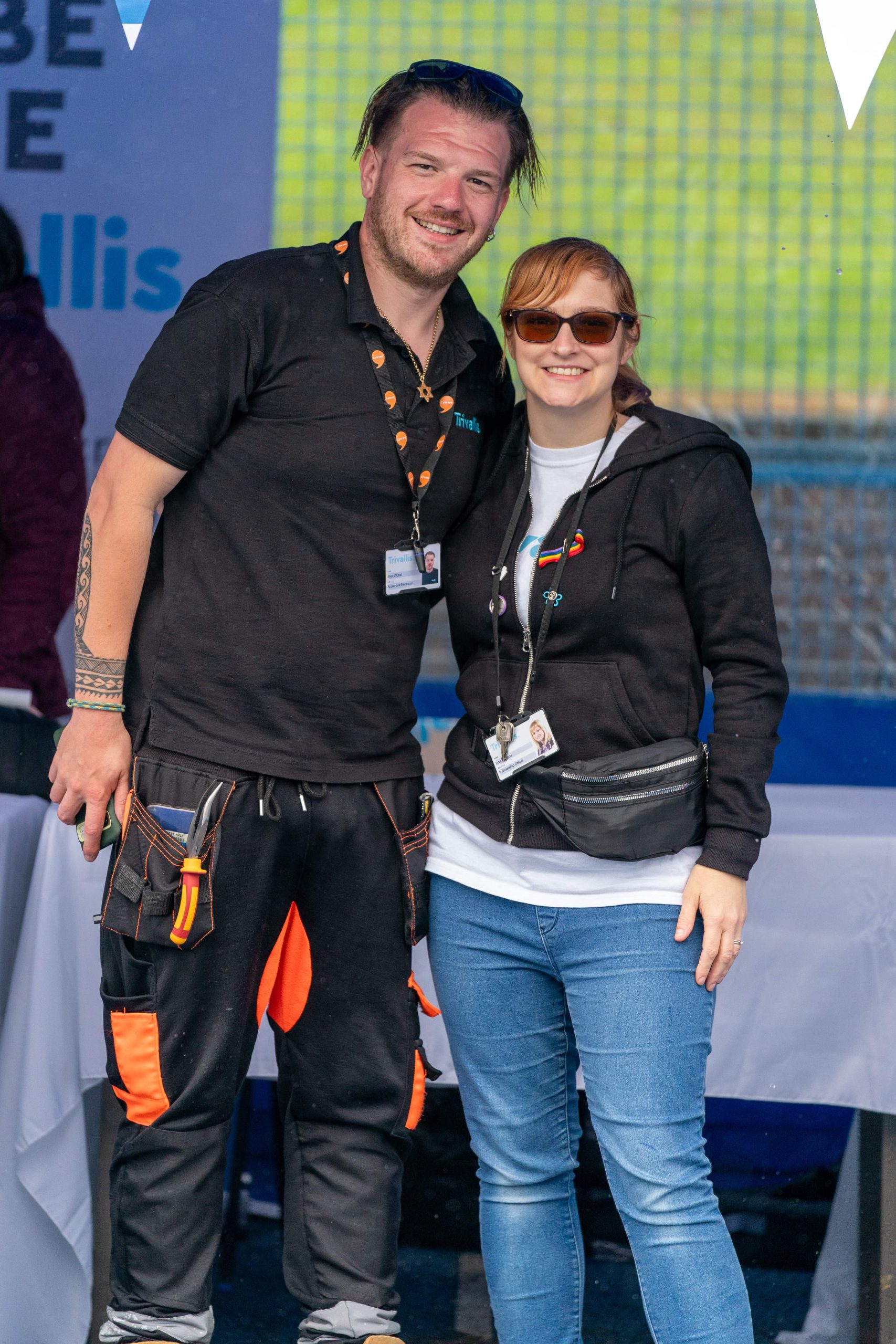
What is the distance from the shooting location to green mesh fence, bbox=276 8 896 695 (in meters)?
2.81

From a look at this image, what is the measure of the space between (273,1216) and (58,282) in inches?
75.2

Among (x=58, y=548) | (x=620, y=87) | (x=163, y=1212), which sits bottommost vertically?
(x=163, y=1212)

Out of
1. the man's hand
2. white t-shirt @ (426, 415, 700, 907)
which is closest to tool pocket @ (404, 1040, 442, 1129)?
white t-shirt @ (426, 415, 700, 907)

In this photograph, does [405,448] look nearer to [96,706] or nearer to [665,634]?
[665,634]

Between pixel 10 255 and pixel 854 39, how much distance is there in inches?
64.2

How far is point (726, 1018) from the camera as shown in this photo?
7.04ft

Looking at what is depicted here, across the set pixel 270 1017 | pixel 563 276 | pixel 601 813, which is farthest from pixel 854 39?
pixel 270 1017

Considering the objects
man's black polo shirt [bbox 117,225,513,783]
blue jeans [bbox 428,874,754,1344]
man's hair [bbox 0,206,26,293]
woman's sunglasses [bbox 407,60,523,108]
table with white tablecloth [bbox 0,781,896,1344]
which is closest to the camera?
blue jeans [bbox 428,874,754,1344]

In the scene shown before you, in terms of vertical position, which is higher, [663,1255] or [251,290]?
[251,290]

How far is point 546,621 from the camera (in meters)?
1.65

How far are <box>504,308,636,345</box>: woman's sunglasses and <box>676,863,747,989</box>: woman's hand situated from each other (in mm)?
637

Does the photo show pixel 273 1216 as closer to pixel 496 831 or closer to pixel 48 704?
pixel 48 704

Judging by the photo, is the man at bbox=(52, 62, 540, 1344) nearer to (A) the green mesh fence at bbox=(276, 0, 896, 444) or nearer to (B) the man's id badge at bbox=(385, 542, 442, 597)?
(B) the man's id badge at bbox=(385, 542, 442, 597)

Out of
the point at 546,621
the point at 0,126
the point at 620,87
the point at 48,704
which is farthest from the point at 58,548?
the point at 620,87
